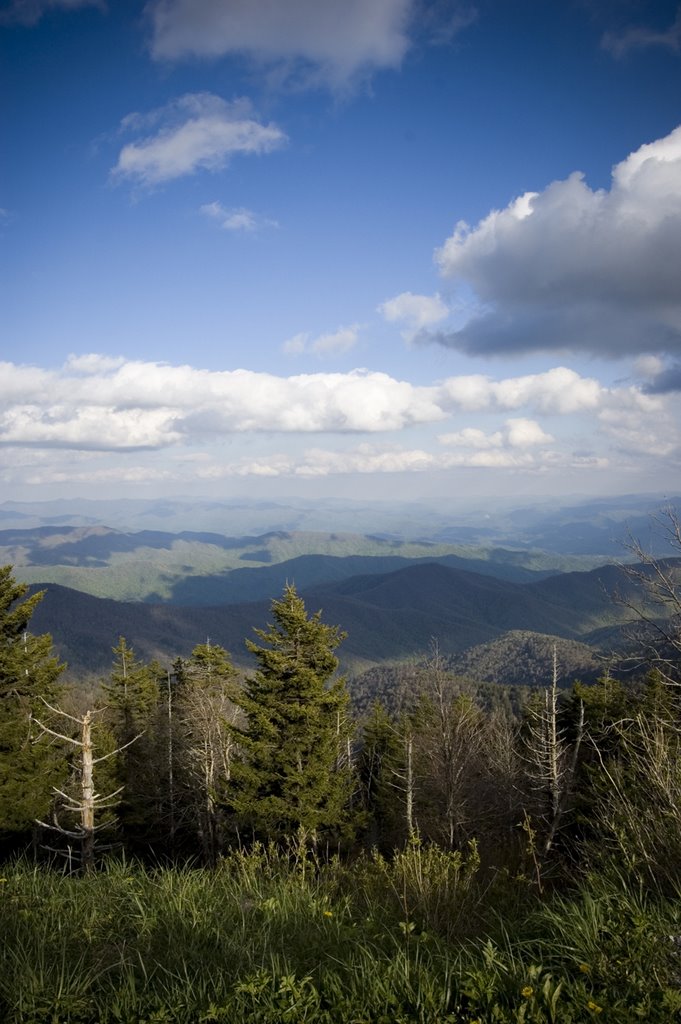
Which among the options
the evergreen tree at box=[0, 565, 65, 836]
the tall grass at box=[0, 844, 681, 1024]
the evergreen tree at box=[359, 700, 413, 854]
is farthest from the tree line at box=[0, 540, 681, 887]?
the tall grass at box=[0, 844, 681, 1024]

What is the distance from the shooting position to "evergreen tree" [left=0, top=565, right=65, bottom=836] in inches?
664

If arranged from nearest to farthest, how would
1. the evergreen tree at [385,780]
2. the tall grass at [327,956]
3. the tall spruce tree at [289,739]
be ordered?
the tall grass at [327,956] < the tall spruce tree at [289,739] < the evergreen tree at [385,780]

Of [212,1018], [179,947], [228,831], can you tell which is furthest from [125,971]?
[228,831]

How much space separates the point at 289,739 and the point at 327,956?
14.7 m

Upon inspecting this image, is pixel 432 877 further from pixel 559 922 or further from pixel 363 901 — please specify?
pixel 559 922

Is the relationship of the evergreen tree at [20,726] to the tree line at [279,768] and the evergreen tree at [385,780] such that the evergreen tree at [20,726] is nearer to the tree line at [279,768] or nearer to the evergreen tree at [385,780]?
the tree line at [279,768]

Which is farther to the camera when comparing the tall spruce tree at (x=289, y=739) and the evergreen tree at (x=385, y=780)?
the evergreen tree at (x=385, y=780)

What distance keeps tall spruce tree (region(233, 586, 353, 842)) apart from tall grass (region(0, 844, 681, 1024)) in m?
12.6

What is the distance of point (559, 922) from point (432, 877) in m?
2.22

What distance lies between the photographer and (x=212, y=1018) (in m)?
3.04

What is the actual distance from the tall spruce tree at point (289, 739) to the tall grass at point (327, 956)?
41.4ft

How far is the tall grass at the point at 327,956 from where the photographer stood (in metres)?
3.00

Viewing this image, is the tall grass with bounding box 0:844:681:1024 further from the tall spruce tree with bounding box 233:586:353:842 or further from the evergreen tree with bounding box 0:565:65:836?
the evergreen tree with bounding box 0:565:65:836

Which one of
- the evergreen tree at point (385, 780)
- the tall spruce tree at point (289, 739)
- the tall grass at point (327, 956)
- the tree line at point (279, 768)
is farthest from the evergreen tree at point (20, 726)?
the tall grass at point (327, 956)
